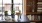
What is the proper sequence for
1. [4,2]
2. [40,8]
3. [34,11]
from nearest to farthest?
1. [34,11]
2. [40,8]
3. [4,2]

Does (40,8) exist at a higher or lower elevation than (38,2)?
lower

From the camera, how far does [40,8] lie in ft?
6.91

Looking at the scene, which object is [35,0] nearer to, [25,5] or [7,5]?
[25,5]

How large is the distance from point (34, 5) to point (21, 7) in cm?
40

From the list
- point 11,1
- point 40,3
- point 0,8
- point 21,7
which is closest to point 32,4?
point 40,3

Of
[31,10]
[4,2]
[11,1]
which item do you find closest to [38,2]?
[31,10]

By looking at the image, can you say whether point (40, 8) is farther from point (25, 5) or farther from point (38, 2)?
point (25, 5)

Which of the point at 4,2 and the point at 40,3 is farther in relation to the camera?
the point at 4,2

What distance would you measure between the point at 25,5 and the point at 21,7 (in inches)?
8.7

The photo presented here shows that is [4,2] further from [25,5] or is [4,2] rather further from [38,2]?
[38,2]

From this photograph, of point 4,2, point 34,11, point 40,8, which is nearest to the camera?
point 34,11

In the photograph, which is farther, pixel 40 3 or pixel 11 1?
pixel 11 1

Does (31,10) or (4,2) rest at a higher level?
(4,2)

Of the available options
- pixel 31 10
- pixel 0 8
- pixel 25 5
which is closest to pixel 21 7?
pixel 25 5
